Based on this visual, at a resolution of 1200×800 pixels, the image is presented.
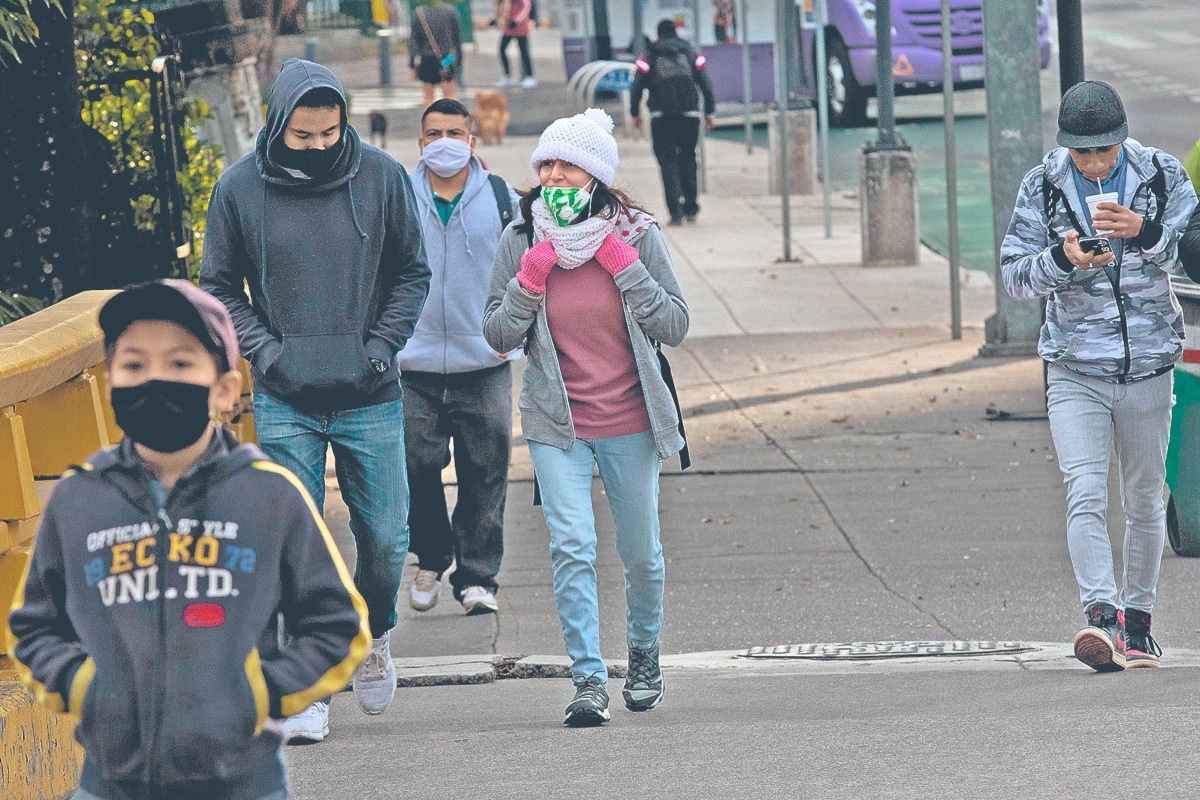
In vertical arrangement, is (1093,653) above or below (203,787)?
below

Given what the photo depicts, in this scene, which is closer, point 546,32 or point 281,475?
point 281,475

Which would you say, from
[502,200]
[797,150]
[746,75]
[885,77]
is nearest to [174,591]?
[502,200]

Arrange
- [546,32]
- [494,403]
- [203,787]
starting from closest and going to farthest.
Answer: [203,787] < [494,403] < [546,32]

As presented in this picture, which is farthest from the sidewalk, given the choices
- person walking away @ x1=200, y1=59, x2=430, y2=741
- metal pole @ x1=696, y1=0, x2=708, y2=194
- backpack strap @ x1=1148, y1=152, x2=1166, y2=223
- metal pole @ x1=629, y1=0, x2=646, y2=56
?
metal pole @ x1=629, y1=0, x2=646, y2=56

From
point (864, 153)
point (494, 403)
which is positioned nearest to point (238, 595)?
point (494, 403)

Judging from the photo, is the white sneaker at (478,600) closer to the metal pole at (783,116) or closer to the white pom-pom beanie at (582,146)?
the white pom-pom beanie at (582,146)

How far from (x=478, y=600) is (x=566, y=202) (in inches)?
88.0

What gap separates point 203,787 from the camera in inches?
116

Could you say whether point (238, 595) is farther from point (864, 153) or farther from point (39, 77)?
point (864, 153)

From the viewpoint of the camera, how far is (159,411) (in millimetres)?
2914

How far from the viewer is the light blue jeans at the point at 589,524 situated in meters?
5.49

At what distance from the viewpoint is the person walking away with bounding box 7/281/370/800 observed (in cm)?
291

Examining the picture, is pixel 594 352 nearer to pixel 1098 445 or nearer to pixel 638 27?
pixel 1098 445

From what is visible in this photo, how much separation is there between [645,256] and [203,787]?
9.39 feet
